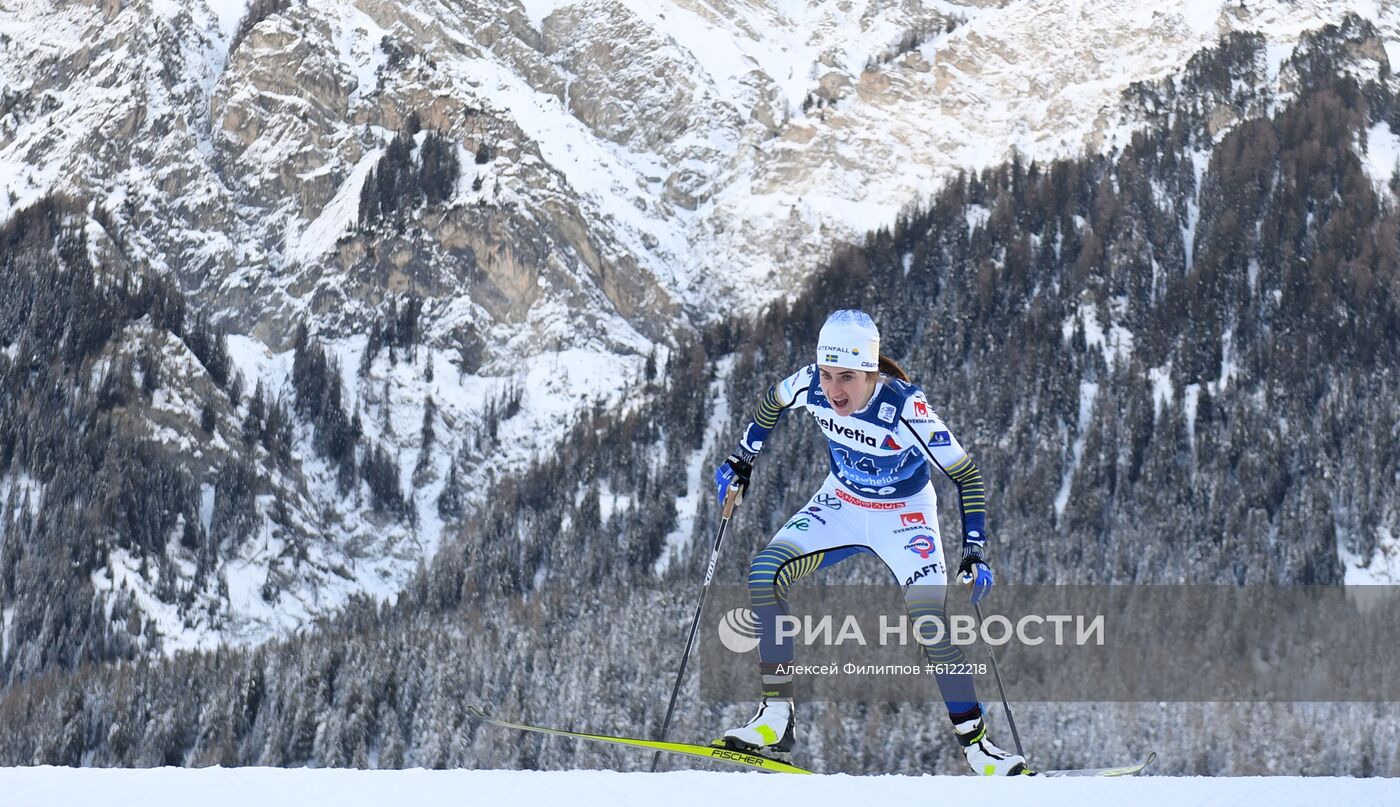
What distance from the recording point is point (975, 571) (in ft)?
28.3

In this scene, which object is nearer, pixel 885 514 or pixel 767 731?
pixel 767 731

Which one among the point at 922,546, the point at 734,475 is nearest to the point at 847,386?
the point at 922,546

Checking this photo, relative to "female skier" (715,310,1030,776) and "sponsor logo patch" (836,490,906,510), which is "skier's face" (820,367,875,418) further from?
"sponsor logo patch" (836,490,906,510)

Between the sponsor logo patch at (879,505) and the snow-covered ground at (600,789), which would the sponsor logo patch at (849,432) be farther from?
the snow-covered ground at (600,789)

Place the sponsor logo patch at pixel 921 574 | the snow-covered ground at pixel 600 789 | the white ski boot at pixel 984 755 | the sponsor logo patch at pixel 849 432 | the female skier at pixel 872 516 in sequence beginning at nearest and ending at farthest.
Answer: the snow-covered ground at pixel 600 789 < the white ski boot at pixel 984 755 < the female skier at pixel 872 516 < the sponsor logo patch at pixel 921 574 < the sponsor logo patch at pixel 849 432

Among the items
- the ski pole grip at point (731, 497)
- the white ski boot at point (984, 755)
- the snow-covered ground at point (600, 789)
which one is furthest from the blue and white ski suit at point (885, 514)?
the snow-covered ground at point (600, 789)

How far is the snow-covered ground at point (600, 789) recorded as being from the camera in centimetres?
584

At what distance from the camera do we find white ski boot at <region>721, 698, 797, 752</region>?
884 cm

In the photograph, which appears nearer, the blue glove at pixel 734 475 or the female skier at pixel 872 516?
the female skier at pixel 872 516

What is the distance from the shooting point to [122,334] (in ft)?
463

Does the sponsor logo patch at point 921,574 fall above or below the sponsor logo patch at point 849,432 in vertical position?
below

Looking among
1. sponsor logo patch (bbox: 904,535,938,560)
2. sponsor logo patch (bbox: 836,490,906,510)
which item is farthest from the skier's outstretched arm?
sponsor logo patch (bbox: 904,535,938,560)

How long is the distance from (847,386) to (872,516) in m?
0.87

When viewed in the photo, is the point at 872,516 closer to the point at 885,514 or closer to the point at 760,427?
the point at 885,514
